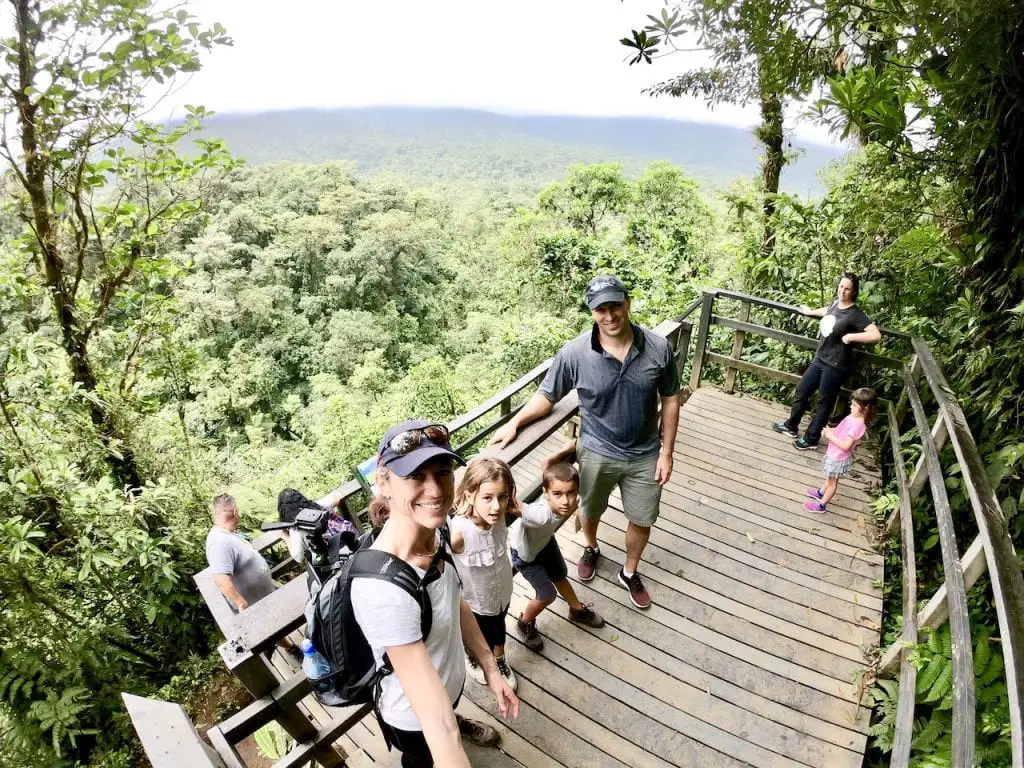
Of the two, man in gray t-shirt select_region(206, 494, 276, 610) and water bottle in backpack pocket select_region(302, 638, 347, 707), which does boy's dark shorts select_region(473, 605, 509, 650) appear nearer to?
water bottle in backpack pocket select_region(302, 638, 347, 707)

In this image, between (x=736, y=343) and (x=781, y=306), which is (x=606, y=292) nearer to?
(x=781, y=306)

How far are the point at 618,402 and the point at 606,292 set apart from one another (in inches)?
22.5

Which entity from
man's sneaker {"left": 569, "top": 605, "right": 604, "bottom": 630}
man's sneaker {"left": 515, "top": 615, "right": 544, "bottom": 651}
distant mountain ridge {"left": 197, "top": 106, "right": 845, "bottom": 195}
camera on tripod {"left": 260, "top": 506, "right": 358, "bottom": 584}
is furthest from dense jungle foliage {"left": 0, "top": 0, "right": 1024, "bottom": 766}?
distant mountain ridge {"left": 197, "top": 106, "right": 845, "bottom": 195}

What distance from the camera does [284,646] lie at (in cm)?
386

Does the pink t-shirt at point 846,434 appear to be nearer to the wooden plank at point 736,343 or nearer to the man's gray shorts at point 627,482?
the wooden plank at point 736,343

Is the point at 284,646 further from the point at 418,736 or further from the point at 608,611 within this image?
the point at 418,736

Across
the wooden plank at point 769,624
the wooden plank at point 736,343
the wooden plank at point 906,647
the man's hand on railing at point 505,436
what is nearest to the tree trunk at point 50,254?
the man's hand on railing at point 505,436

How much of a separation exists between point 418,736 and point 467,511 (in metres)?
0.78

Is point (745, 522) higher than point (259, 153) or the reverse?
the reverse

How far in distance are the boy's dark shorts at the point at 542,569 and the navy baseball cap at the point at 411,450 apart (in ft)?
4.23

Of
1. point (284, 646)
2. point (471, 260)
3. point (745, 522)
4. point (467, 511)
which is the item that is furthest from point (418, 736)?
point (471, 260)

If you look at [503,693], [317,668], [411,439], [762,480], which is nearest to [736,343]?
[762,480]

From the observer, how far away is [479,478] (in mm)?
2143

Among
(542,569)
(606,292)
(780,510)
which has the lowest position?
(780,510)
